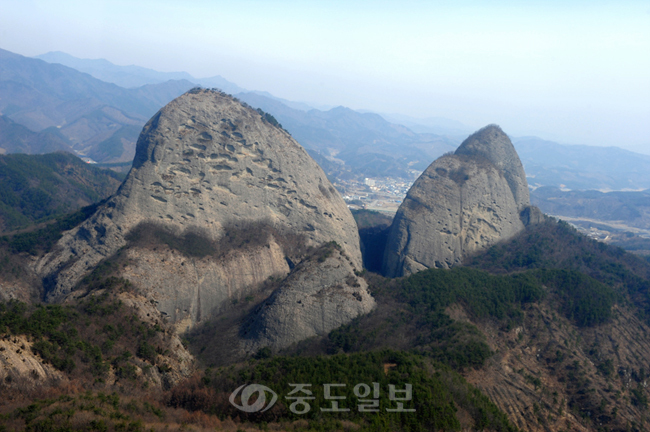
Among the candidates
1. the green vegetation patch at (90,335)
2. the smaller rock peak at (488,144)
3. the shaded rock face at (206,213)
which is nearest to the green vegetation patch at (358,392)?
the green vegetation patch at (90,335)

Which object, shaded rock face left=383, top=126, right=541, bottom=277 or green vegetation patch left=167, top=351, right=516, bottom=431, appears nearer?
green vegetation patch left=167, top=351, right=516, bottom=431

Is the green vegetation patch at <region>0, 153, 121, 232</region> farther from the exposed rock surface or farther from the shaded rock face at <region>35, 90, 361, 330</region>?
the exposed rock surface

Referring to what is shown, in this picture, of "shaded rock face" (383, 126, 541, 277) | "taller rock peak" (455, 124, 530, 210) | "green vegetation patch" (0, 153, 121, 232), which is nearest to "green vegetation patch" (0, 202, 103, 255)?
"green vegetation patch" (0, 153, 121, 232)

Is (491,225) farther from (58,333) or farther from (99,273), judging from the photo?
(58,333)

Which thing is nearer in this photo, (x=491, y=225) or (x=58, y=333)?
(x=58, y=333)

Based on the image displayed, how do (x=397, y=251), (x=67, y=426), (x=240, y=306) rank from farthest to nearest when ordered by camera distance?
(x=397, y=251) → (x=240, y=306) → (x=67, y=426)

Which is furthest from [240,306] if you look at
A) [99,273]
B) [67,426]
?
[67,426]

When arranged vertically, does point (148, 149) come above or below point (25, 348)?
above
